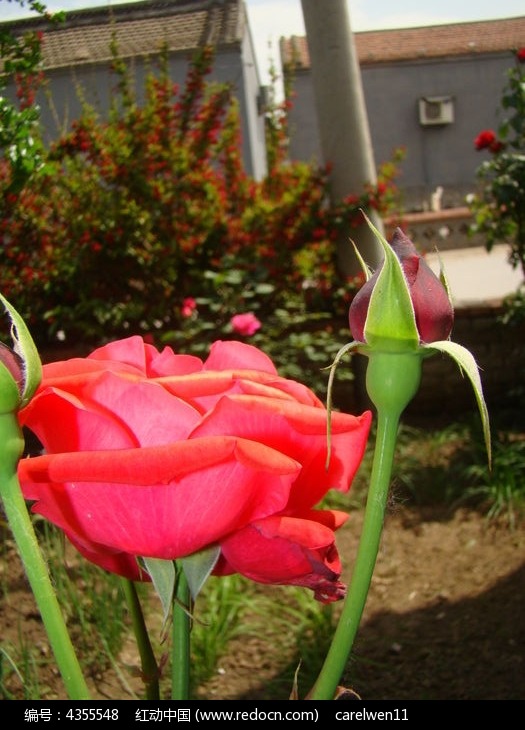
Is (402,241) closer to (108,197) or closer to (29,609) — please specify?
(29,609)

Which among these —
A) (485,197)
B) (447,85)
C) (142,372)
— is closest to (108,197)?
(485,197)

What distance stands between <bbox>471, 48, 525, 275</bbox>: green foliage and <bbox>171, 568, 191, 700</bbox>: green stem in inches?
154

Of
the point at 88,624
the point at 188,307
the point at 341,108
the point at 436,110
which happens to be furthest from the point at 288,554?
the point at 436,110

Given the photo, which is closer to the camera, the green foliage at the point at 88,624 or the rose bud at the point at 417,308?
the rose bud at the point at 417,308

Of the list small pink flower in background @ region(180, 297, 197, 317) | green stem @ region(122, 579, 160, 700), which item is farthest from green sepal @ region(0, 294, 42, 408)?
small pink flower in background @ region(180, 297, 197, 317)

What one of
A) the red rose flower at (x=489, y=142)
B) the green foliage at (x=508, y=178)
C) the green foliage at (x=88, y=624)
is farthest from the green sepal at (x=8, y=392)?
the red rose flower at (x=489, y=142)

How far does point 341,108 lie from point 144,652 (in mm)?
4229

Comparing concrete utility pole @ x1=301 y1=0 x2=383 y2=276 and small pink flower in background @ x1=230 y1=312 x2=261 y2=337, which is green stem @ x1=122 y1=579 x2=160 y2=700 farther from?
concrete utility pole @ x1=301 y1=0 x2=383 y2=276

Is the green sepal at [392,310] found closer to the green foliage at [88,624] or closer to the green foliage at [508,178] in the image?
the green foliage at [88,624]

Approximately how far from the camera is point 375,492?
0.29 metres

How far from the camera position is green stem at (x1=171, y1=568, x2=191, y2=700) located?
324 mm

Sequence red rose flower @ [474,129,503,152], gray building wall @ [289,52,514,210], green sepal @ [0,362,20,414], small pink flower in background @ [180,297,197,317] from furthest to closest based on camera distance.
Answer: gray building wall @ [289,52,514,210] < red rose flower @ [474,129,503,152] < small pink flower in background @ [180,297,197,317] < green sepal @ [0,362,20,414]

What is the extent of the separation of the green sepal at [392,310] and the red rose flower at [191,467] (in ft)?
0.13

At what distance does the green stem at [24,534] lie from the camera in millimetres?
279
